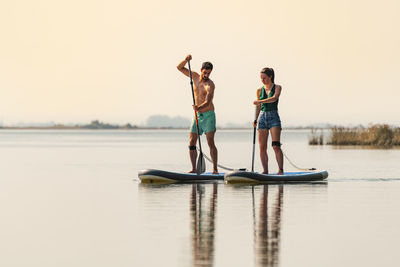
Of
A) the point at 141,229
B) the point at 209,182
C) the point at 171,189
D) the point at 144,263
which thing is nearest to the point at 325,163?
the point at 209,182

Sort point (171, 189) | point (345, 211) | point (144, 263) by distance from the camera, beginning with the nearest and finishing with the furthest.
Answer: point (144, 263) < point (345, 211) < point (171, 189)

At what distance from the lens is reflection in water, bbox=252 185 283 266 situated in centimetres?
719

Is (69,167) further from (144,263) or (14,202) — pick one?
(144,263)

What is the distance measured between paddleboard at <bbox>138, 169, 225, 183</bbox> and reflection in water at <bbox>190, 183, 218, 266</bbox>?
195 centimetres

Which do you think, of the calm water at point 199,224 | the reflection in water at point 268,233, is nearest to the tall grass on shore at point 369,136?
the calm water at point 199,224

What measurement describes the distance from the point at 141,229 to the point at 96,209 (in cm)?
232

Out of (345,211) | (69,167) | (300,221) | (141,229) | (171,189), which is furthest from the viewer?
(69,167)

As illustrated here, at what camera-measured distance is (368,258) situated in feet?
24.1

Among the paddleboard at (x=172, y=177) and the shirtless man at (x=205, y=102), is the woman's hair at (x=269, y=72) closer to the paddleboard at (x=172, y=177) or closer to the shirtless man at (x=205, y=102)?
the shirtless man at (x=205, y=102)

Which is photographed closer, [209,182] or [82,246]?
[82,246]

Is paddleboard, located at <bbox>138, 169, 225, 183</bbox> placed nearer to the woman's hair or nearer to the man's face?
the man's face

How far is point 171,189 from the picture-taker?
14.3 metres

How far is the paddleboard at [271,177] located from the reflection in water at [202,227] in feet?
5.18

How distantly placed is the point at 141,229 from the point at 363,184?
7603 millimetres
